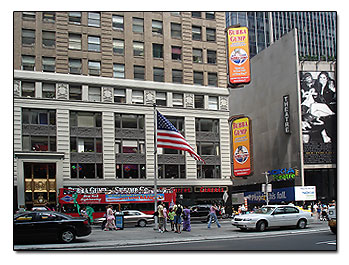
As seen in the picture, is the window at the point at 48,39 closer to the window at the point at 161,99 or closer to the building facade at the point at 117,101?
the building facade at the point at 117,101

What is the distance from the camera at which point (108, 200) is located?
38.1 metres

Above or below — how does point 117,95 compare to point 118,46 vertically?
below

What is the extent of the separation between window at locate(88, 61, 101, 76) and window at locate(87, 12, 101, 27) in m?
3.48

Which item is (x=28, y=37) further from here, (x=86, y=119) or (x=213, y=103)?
(x=213, y=103)

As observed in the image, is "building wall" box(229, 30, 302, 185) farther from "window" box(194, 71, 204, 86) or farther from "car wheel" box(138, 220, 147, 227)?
"car wheel" box(138, 220, 147, 227)

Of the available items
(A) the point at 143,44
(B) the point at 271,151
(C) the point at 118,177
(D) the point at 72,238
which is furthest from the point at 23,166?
(B) the point at 271,151

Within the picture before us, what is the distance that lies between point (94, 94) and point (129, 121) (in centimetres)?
437

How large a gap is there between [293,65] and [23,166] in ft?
121

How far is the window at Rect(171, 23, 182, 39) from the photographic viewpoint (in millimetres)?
45781

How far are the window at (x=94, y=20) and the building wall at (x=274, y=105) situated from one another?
26023 mm

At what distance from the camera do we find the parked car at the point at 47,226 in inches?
779

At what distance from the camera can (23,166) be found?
38.8m

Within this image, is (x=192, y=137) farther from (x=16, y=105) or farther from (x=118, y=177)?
(x=16, y=105)

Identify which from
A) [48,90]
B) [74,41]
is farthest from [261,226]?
[74,41]
